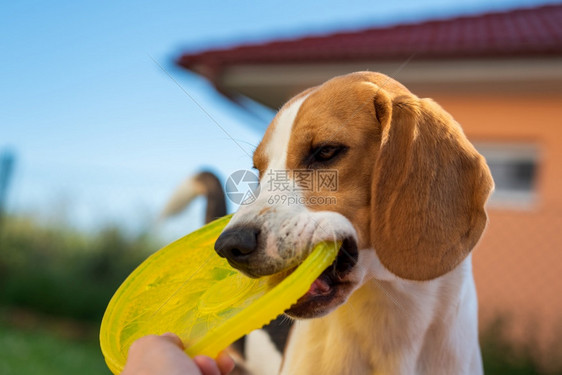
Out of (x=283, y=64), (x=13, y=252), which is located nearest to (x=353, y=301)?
(x=283, y=64)

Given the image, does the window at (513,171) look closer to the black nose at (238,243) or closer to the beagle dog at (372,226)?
the beagle dog at (372,226)

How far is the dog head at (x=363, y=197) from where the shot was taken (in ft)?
6.56

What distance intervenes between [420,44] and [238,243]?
673 centimetres

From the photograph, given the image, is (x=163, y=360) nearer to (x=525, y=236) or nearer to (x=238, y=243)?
(x=238, y=243)

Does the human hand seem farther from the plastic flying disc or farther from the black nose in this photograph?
the black nose

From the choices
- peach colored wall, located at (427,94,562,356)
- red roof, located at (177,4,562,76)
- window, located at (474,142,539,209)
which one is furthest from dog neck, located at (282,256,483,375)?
window, located at (474,142,539,209)

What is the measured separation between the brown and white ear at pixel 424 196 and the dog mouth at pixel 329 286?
4.4 inches

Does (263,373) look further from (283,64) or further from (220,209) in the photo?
(283,64)

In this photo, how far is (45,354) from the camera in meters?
6.86

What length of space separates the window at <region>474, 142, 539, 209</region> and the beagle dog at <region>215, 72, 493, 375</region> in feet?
19.8

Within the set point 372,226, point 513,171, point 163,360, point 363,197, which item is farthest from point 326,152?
point 513,171

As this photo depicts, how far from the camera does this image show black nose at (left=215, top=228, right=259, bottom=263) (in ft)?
6.33

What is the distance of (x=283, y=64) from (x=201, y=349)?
742cm

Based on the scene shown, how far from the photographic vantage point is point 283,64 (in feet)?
28.5
